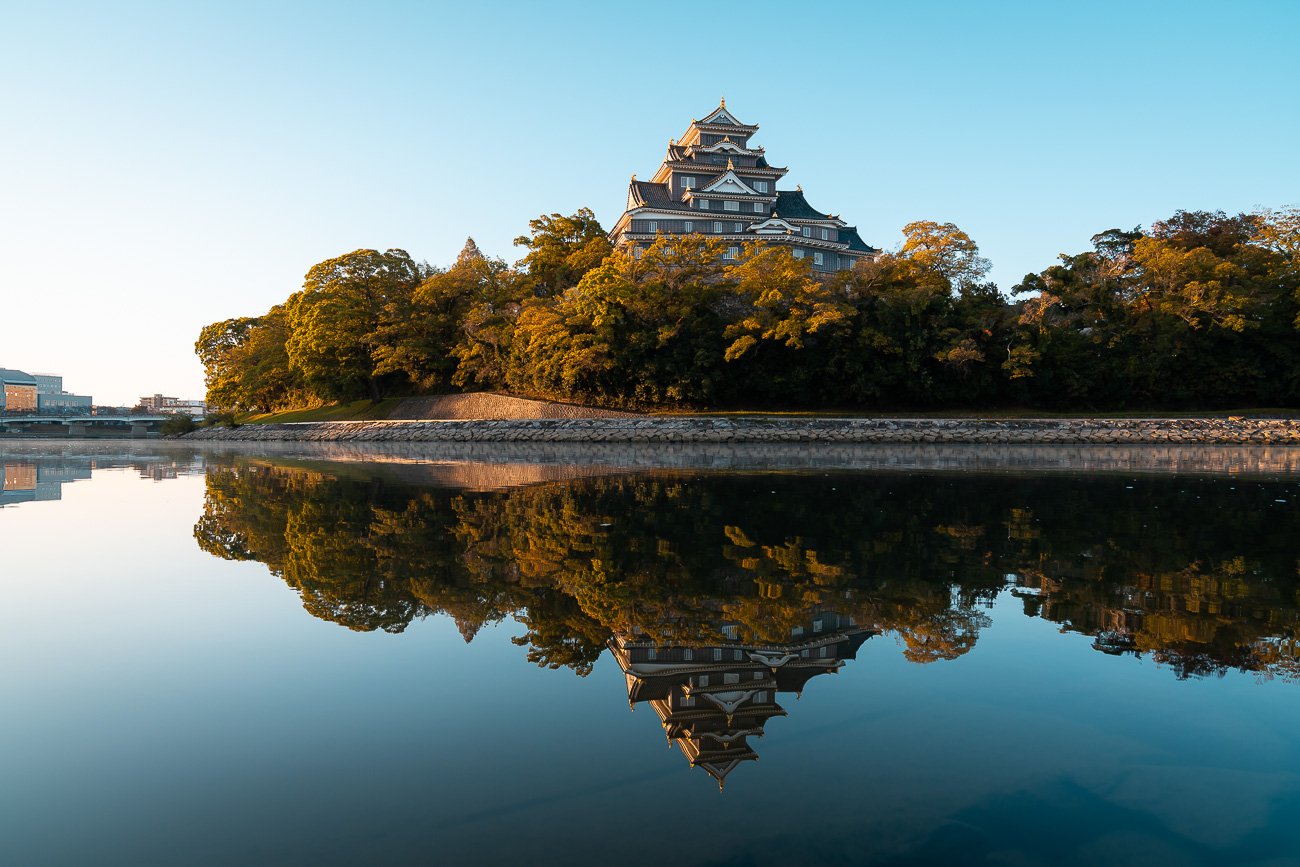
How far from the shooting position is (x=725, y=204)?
49438 mm

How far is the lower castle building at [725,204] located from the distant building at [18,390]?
110 m

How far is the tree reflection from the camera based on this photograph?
4.61 meters

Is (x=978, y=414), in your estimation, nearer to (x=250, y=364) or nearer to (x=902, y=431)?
(x=902, y=431)

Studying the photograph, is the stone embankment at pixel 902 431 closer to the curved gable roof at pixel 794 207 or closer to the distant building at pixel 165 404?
the curved gable roof at pixel 794 207

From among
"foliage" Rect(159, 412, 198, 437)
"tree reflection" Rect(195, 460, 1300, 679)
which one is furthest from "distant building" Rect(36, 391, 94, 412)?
"tree reflection" Rect(195, 460, 1300, 679)

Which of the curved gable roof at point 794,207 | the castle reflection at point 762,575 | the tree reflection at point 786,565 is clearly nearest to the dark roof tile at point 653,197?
the curved gable roof at point 794,207

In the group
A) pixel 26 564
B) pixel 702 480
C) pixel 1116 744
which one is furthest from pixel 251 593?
pixel 702 480

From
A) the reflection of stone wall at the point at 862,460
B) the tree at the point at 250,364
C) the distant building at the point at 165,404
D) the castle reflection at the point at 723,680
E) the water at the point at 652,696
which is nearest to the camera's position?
the water at the point at 652,696

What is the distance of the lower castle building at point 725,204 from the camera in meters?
48.0

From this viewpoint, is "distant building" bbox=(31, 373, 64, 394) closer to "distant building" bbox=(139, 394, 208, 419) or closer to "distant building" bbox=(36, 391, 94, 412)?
"distant building" bbox=(36, 391, 94, 412)

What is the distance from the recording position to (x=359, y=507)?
10.8 metres

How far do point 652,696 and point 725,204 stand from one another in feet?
163

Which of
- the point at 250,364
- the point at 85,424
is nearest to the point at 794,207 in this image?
the point at 250,364

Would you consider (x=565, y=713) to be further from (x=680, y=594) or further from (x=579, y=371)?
(x=579, y=371)
